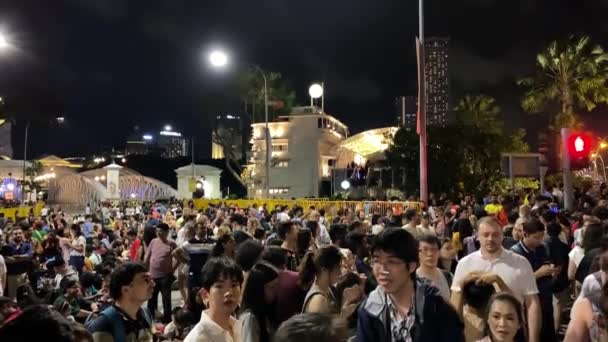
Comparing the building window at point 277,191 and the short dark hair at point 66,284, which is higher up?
the building window at point 277,191

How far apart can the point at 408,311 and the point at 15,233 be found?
40.0ft

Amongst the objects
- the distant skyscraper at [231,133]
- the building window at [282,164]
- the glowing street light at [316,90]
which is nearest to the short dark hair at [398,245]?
the building window at [282,164]

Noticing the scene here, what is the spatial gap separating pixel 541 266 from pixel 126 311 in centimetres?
447

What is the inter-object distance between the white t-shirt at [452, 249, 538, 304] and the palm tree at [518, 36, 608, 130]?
27785 millimetres

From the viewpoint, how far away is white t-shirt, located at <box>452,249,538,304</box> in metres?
4.94

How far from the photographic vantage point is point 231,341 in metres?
3.81

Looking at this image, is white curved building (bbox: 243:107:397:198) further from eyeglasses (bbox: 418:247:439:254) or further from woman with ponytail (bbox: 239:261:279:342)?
woman with ponytail (bbox: 239:261:279:342)

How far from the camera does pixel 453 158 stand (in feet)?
Answer: 111

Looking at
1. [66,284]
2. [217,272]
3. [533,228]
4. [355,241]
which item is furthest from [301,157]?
[217,272]

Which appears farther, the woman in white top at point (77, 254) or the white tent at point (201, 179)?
the white tent at point (201, 179)

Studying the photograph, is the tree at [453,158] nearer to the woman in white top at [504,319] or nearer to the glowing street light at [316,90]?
the glowing street light at [316,90]

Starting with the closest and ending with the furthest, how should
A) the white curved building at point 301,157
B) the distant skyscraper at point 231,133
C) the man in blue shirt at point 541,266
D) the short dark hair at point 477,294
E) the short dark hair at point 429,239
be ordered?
the short dark hair at point 477,294
the short dark hair at point 429,239
the man in blue shirt at point 541,266
the white curved building at point 301,157
the distant skyscraper at point 231,133

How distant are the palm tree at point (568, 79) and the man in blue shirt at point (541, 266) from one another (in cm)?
2613

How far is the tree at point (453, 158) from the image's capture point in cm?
3369
